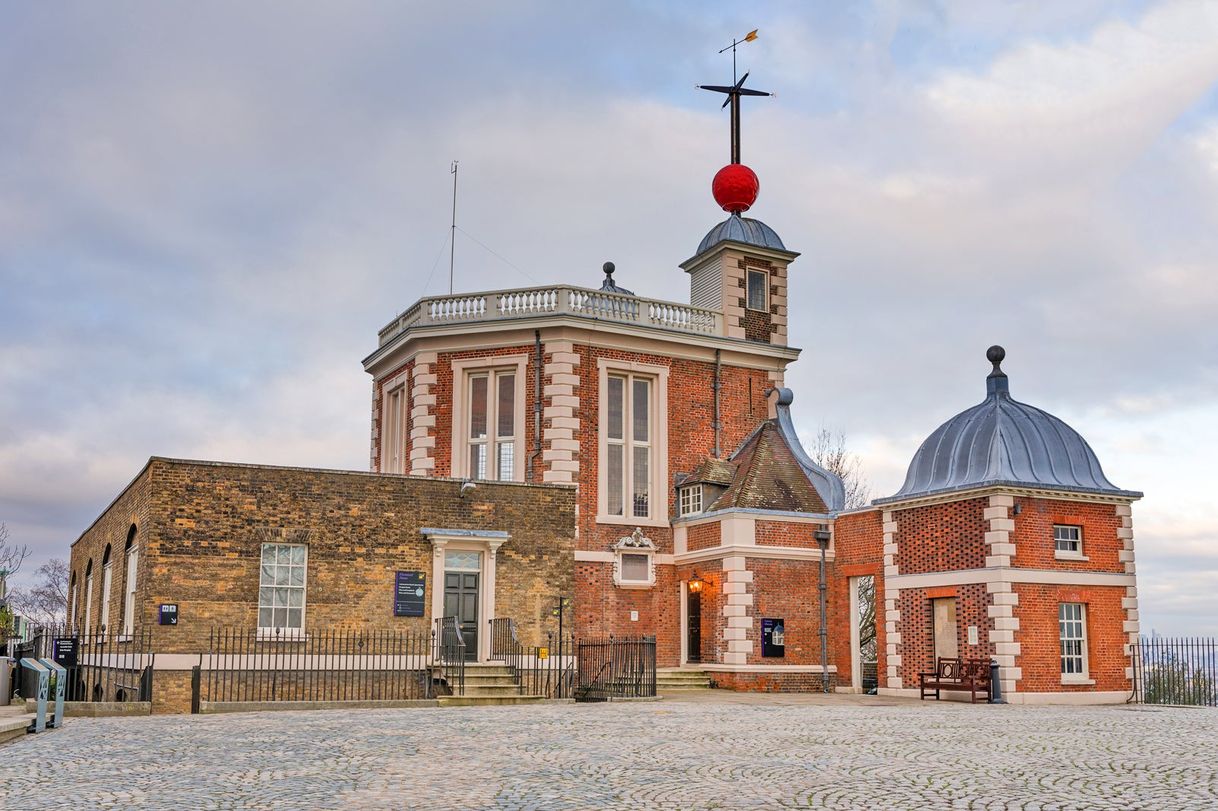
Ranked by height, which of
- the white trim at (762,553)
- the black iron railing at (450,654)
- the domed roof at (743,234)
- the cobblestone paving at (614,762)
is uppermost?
the domed roof at (743,234)

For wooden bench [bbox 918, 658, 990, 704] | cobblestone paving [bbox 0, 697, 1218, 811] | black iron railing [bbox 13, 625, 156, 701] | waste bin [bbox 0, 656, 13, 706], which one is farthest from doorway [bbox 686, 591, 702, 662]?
waste bin [bbox 0, 656, 13, 706]

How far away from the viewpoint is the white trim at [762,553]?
89.4ft

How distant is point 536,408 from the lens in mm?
29172

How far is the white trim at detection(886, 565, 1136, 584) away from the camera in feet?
77.4

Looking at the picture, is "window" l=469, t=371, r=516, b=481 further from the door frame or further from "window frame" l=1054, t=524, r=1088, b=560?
"window frame" l=1054, t=524, r=1088, b=560

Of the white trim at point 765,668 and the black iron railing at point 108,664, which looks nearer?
the black iron railing at point 108,664

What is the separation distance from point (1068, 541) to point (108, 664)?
1879 cm

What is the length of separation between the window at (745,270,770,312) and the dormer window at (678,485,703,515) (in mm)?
5623

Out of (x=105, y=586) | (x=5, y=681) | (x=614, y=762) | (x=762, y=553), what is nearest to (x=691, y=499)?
(x=762, y=553)

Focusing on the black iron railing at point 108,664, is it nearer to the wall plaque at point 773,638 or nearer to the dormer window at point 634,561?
the dormer window at point 634,561

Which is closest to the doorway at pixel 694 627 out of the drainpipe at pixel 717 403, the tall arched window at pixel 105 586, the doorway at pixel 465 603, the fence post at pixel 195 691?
the drainpipe at pixel 717 403

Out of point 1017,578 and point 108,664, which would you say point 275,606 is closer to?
point 108,664

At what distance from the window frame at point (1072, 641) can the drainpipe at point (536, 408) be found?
12037 mm

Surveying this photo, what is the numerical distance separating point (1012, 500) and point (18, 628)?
26179mm
